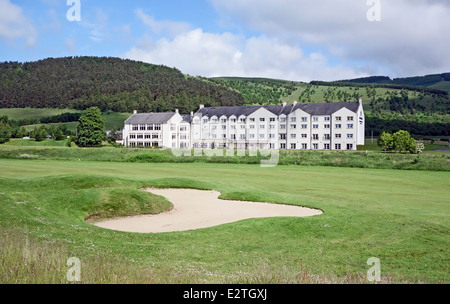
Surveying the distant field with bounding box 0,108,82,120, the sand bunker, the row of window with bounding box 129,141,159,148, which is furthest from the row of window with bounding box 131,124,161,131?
the sand bunker

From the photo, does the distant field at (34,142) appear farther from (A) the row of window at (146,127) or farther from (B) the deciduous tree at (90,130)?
(A) the row of window at (146,127)

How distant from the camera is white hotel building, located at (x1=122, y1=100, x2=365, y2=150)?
101188 mm

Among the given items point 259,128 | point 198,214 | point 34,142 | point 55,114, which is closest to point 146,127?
point 34,142

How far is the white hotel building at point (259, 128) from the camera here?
3984 inches

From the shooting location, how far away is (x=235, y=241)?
15945 mm

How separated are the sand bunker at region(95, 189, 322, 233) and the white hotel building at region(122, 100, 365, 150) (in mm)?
78447

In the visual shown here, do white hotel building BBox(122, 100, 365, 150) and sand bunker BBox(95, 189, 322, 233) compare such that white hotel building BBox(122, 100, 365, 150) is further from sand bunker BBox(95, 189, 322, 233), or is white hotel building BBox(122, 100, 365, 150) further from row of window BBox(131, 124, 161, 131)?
sand bunker BBox(95, 189, 322, 233)

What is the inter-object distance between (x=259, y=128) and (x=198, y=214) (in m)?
89.5

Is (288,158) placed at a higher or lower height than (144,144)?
lower

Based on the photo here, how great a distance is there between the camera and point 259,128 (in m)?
111

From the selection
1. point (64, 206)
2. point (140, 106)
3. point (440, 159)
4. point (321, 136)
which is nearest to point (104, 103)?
point (140, 106)

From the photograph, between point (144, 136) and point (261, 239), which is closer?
point (261, 239)

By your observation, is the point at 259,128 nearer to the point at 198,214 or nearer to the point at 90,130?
the point at 90,130

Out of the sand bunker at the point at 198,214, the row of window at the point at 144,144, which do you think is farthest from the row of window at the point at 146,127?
the sand bunker at the point at 198,214
